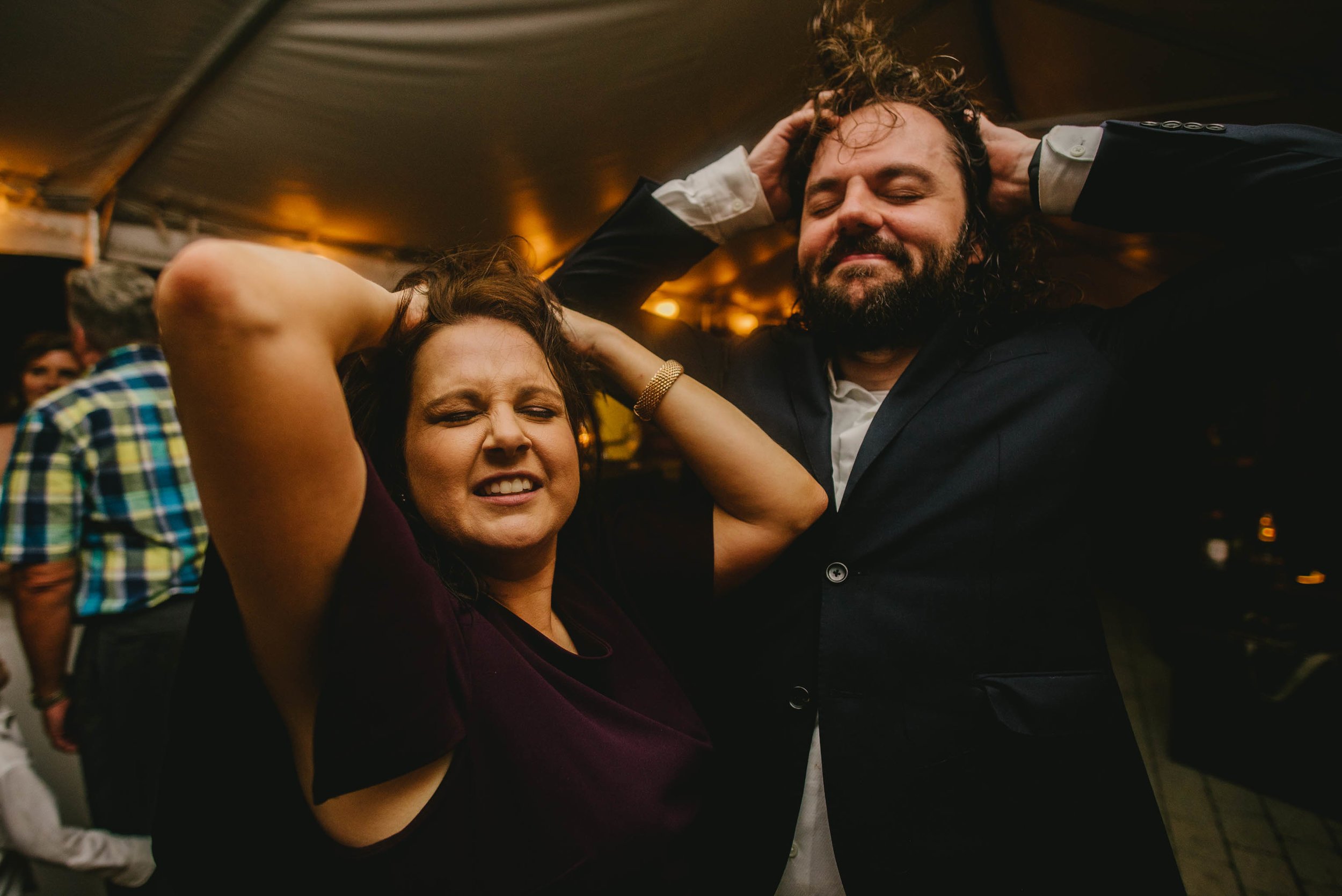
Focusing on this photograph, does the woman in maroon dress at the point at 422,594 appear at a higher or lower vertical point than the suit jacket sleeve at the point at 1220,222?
lower

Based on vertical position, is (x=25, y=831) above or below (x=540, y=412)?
below

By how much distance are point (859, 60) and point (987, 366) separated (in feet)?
2.92

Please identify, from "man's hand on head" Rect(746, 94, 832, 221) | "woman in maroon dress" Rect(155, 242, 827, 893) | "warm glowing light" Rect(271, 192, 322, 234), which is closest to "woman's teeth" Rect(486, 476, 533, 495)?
"woman in maroon dress" Rect(155, 242, 827, 893)

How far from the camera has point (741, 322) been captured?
6.23m

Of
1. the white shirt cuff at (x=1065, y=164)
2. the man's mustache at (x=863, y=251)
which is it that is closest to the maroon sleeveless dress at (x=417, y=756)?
the man's mustache at (x=863, y=251)

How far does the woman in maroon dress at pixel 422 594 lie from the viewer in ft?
1.98

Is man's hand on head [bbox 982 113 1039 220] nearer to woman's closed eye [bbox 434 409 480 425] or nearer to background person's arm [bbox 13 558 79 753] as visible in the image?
woman's closed eye [bbox 434 409 480 425]

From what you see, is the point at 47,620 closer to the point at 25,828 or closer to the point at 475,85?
the point at 25,828

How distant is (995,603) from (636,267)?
47.9 inches

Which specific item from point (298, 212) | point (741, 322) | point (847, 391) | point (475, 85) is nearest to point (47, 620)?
point (298, 212)

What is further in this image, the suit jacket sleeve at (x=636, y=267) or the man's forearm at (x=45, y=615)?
the man's forearm at (x=45, y=615)

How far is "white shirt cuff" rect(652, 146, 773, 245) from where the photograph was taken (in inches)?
64.6

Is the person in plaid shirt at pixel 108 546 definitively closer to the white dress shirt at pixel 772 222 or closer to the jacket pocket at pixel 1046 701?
the white dress shirt at pixel 772 222

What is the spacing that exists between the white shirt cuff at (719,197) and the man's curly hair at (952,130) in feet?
0.49
